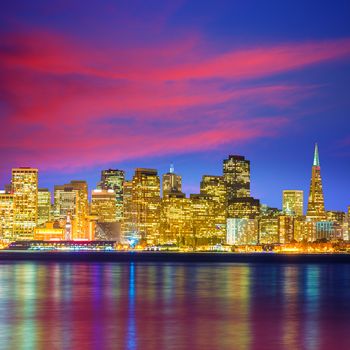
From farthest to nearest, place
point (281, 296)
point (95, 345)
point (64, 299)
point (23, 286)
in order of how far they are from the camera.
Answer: point (23, 286)
point (281, 296)
point (64, 299)
point (95, 345)

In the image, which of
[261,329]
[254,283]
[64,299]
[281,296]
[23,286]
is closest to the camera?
[261,329]

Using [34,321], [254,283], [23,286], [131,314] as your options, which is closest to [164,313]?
[131,314]

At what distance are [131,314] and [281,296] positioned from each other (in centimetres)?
2377

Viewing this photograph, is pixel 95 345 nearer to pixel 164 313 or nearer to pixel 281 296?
pixel 164 313

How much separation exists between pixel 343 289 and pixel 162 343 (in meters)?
52.5

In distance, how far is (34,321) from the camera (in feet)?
180

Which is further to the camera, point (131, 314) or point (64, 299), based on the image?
point (64, 299)

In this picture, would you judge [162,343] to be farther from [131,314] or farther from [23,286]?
[23,286]

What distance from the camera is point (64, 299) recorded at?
245 feet

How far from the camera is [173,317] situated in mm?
57906

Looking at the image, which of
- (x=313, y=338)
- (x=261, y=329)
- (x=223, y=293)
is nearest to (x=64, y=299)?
(x=223, y=293)

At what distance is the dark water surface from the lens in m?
45.4

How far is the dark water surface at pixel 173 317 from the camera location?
45.4m

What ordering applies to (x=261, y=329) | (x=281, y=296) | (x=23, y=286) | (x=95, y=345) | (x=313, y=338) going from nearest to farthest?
(x=95, y=345), (x=313, y=338), (x=261, y=329), (x=281, y=296), (x=23, y=286)
